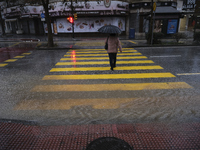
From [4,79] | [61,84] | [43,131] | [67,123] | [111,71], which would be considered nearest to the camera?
[43,131]

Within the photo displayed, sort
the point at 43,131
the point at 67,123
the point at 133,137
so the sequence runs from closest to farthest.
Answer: the point at 133,137
the point at 43,131
the point at 67,123

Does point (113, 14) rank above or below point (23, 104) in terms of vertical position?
above

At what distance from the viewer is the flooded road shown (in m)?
4.24

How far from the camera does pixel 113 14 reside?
963 inches

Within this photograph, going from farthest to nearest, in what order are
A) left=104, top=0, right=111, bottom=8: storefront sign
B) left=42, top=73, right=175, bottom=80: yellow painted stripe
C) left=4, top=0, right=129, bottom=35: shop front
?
left=4, top=0, right=129, bottom=35: shop front, left=104, top=0, right=111, bottom=8: storefront sign, left=42, top=73, right=175, bottom=80: yellow painted stripe

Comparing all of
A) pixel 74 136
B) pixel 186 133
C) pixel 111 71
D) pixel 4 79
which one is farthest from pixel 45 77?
pixel 186 133

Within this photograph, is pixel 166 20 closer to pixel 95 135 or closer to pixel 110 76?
pixel 110 76

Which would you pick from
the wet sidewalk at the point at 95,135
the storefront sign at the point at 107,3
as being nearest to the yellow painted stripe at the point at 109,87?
the wet sidewalk at the point at 95,135

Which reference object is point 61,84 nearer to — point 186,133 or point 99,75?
point 99,75

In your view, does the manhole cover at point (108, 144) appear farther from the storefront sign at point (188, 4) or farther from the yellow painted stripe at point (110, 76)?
the storefront sign at point (188, 4)

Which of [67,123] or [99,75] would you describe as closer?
[67,123]

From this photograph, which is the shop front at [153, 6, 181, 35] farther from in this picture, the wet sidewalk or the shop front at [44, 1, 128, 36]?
the wet sidewalk

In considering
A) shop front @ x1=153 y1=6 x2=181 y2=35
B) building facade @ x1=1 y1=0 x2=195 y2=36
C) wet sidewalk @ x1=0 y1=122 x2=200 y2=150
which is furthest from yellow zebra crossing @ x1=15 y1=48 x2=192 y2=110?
building facade @ x1=1 y1=0 x2=195 y2=36

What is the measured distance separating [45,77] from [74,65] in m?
2.33
